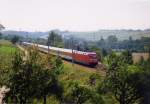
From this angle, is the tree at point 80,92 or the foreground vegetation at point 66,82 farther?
the tree at point 80,92

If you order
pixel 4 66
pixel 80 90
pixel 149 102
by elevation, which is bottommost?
pixel 149 102

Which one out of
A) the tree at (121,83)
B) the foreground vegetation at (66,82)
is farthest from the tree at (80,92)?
the tree at (121,83)

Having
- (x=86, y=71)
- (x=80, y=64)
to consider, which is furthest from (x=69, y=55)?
(x=86, y=71)

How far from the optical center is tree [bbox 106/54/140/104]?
3697cm

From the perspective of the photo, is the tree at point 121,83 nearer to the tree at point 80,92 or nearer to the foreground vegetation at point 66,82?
the foreground vegetation at point 66,82

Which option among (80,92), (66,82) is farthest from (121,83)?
(80,92)

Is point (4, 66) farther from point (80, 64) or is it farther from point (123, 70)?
point (80, 64)

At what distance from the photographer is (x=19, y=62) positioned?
25125 mm

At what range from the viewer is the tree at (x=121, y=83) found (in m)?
37.0

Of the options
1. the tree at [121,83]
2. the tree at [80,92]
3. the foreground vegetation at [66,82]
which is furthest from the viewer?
the tree at [121,83]

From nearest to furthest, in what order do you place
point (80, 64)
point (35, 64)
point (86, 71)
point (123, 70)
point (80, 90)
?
1. point (35, 64)
2. point (80, 90)
3. point (123, 70)
4. point (86, 71)
5. point (80, 64)

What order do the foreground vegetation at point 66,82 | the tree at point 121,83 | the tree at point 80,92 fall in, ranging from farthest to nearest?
the tree at point 121,83 < the tree at point 80,92 < the foreground vegetation at point 66,82

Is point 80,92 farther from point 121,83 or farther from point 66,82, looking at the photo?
point 121,83

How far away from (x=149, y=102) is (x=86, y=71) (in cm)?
1350
